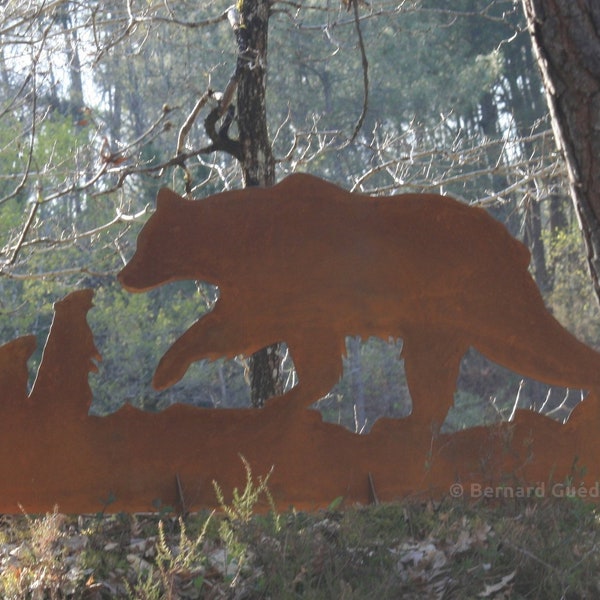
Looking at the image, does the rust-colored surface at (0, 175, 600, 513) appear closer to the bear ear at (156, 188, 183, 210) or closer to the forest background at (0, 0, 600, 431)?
the bear ear at (156, 188, 183, 210)

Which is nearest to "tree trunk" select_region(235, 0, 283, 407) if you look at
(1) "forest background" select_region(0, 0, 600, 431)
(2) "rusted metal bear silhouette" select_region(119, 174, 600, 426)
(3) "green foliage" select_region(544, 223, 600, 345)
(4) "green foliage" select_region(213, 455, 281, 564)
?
(2) "rusted metal bear silhouette" select_region(119, 174, 600, 426)

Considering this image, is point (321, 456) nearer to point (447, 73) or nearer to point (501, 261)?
point (501, 261)

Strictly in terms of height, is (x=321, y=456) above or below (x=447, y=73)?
below

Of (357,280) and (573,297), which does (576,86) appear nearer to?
(357,280)

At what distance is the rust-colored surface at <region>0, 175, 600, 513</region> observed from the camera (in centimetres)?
471

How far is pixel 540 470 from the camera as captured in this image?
514cm

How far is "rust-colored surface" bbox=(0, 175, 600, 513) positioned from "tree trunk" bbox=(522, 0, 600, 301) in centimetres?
77

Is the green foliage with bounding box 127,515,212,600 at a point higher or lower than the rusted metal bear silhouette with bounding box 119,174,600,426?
lower

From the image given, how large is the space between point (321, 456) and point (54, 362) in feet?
4.59

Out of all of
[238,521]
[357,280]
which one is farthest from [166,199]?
[238,521]

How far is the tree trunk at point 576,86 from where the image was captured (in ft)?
13.8

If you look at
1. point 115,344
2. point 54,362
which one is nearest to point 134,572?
point 54,362

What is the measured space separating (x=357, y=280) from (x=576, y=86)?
1.45m

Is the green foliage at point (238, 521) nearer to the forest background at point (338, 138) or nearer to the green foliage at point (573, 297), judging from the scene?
the forest background at point (338, 138)
